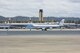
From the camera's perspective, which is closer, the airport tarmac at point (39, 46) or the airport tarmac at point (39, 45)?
the airport tarmac at point (39, 46)

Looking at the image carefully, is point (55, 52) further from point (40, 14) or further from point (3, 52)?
point (40, 14)

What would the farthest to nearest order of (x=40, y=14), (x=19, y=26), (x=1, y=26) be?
(x=40, y=14) → (x=19, y=26) → (x=1, y=26)

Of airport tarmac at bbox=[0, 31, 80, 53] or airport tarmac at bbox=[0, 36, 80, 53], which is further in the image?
airport tarmac at bbox=[0, 31, 80, 53]

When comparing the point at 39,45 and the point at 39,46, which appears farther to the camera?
the point at 39,45

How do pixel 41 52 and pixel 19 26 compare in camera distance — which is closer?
pixel 41 52

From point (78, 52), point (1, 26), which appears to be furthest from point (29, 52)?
point (1, 26)

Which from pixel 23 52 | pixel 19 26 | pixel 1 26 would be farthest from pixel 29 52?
pixel 19 26

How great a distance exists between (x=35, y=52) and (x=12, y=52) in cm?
170

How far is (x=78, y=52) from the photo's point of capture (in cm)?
1862

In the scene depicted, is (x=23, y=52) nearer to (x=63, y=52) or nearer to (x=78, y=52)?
(x=63, y=52)

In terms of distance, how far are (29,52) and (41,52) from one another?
889 millimetres

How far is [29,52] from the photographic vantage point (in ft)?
61.0

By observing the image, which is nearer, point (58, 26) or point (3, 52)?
point (3, 52)

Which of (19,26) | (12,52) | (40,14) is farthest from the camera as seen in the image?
(40,14)
